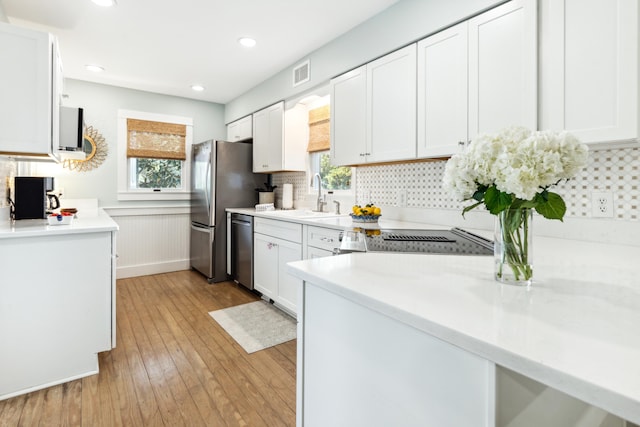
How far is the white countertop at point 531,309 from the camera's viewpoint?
443 mm

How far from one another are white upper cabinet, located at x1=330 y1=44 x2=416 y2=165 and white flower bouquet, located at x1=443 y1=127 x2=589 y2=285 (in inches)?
57.1

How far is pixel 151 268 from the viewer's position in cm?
444

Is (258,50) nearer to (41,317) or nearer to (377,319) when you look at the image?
(41,317)

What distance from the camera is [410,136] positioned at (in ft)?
7.32

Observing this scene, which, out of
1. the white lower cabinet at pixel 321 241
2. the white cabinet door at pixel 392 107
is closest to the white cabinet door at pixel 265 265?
the white lower cabinet at pixel 321 241

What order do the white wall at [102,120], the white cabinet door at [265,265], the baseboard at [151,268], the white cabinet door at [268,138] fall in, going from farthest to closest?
1. the baseboard at [151,268]
2. the white wall at [102,120]
3. the white cabinet door at [268,138]
4. the white cabinet door at [265,265]

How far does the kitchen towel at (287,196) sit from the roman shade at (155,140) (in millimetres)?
1753

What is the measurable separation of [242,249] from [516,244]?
323 centimetres

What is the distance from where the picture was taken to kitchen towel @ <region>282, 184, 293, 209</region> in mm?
3936

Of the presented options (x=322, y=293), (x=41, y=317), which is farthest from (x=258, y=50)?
(x=322, y=293)

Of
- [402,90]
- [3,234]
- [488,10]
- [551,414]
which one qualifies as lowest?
[551,414]

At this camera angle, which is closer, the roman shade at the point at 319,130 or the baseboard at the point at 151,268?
the roman shade at the point at 319,130

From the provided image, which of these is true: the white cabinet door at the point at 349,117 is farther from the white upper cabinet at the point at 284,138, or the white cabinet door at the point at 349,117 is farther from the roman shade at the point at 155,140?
the roman shade at the point at 155,140

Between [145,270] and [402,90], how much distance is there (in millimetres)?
3952
